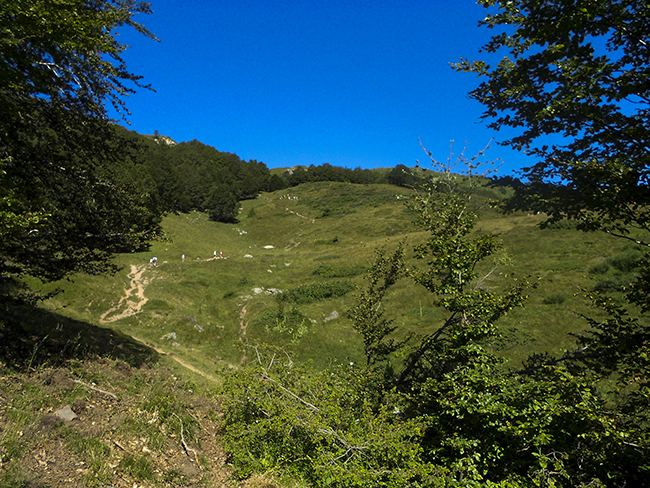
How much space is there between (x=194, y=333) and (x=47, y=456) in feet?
64.7

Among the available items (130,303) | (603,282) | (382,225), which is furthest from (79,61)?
(382,225)

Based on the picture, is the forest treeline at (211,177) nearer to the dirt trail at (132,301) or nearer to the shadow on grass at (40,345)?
the dirt trail at (132,301)

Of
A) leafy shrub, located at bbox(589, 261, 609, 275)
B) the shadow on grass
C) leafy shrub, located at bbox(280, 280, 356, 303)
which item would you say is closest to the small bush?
the shadow on grass

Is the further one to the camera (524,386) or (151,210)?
(151,210)

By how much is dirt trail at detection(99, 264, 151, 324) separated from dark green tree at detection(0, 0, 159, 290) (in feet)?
56.0

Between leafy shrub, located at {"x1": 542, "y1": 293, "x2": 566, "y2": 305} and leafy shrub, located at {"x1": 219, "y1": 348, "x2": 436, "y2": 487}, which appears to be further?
leafy shrub, located at {"x1": 542, "y1": 293, "x2": 566, "y2": 305}

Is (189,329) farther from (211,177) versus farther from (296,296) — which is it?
(211,177)

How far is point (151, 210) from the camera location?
11.0m

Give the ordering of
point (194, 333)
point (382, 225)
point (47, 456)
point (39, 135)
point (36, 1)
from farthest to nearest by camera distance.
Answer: point (382, 225) < point (194, 333) < point (39, 135) < point (36, 1) < point (47, 456)

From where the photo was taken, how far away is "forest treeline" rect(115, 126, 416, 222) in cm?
6644

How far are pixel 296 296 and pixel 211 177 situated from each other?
6945 cm

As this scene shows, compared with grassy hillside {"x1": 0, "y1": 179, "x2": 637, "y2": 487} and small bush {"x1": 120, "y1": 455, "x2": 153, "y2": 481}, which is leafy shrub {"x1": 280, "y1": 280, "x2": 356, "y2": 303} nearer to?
grassy hillside {"x1": 0, "y1": 179, "x2": 637, "y2": 487}

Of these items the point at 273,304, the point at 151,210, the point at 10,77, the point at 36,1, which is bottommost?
the point at 273,304

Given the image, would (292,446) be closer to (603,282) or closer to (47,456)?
(47,456)
